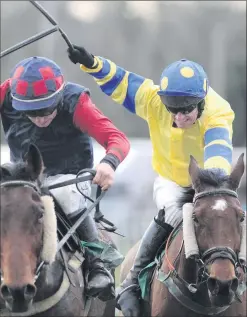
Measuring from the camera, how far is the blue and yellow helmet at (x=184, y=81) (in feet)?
25.8

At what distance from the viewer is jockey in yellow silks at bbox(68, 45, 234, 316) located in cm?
789

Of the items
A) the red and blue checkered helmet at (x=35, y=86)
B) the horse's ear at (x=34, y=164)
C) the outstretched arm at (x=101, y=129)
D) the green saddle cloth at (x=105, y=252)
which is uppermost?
the red and blue checkered helmet at (x=35, y=86)

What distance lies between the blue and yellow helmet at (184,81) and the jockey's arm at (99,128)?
456 mm

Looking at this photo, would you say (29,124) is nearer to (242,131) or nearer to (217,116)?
(217,116)

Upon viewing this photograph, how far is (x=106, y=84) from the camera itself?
27.9 feet

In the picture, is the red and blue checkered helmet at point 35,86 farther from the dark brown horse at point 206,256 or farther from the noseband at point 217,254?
the noseband at point 217,254

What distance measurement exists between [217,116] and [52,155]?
124 cm

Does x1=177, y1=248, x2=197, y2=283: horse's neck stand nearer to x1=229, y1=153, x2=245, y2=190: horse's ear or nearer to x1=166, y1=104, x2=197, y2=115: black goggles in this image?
x1=229, y1=153, x2=245, y2=190: horse's ear

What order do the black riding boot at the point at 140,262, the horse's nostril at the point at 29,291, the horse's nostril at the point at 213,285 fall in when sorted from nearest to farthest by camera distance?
the horse's nostril at the point at 29,291, the horse's nostril at the point at 213,285, the black riding boot at the point at 140,262

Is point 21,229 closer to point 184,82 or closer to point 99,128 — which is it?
point 99,128

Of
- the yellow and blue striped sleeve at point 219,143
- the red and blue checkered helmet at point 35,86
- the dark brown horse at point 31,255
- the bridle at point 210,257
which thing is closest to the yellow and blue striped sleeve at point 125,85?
the yellow and blue striped sleeve at point 219,143

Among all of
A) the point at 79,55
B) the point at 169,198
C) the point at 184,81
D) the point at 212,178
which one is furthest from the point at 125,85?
the point at 212,178

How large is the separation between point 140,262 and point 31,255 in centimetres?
213

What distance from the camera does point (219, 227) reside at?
7.12 meters
